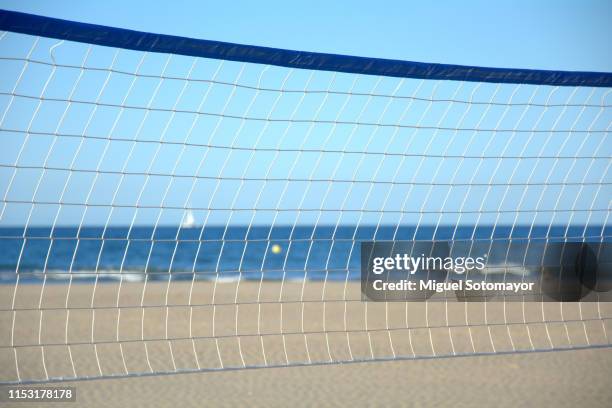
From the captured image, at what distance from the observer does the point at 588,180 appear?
4719 mm

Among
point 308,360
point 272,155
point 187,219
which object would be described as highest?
point 272,155

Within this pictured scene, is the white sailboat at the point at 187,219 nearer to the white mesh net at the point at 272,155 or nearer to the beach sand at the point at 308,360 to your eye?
the white mesh net at the point at 272,155

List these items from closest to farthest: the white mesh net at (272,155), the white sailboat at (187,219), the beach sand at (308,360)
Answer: the white mesh net at (272,155) → the white sailboat at (187,219) → the beach sand at (308,360)

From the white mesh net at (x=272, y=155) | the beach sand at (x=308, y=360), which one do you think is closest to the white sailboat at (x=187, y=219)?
the white mesh net at (x=272, y=155)

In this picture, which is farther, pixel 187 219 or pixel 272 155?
pixel 187 219

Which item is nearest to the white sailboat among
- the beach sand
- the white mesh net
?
the white mesh net

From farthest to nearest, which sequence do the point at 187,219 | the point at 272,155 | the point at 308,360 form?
1. the point at 308,360
2. the point at 187,219
3. the point at 272,155

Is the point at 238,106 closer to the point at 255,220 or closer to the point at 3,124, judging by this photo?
the point at 255,220

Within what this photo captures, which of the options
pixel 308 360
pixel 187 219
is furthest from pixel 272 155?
pixel 308 360

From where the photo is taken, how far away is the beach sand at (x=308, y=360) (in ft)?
15.8

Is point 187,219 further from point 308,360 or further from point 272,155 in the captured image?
point 308,360

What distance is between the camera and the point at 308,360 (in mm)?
5957

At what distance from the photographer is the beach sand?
483cm

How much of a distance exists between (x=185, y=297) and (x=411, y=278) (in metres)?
6.36
